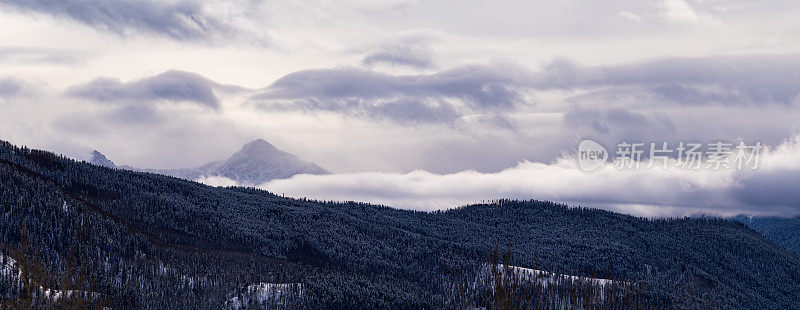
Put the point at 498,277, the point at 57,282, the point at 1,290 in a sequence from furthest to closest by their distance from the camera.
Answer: the point at 57,282, the point at 1,290, the point at 498,277

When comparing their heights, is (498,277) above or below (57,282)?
above

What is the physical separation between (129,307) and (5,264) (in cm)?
3376

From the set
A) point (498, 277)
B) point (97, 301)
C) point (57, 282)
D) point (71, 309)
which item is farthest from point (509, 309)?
point (57, 282)

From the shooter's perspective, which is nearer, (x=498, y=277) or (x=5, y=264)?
(x=498, y=277)

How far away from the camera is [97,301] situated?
168 metres

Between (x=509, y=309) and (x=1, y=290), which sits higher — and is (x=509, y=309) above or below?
above

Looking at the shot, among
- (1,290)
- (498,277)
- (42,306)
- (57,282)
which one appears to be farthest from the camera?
(57,282)

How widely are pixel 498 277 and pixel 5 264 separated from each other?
189 m

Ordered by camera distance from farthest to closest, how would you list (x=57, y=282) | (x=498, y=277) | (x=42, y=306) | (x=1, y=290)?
(x=57, y=282)
(x=1, y=290)
(x=42, y=306)
(x=498, y=277)

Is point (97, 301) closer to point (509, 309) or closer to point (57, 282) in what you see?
point (57, 282)

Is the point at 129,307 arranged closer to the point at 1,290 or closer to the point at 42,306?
the point at 1,290

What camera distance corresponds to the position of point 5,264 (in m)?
188

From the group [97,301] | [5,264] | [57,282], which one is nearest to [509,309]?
[97,301]

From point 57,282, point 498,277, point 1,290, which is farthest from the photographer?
point 57,282
